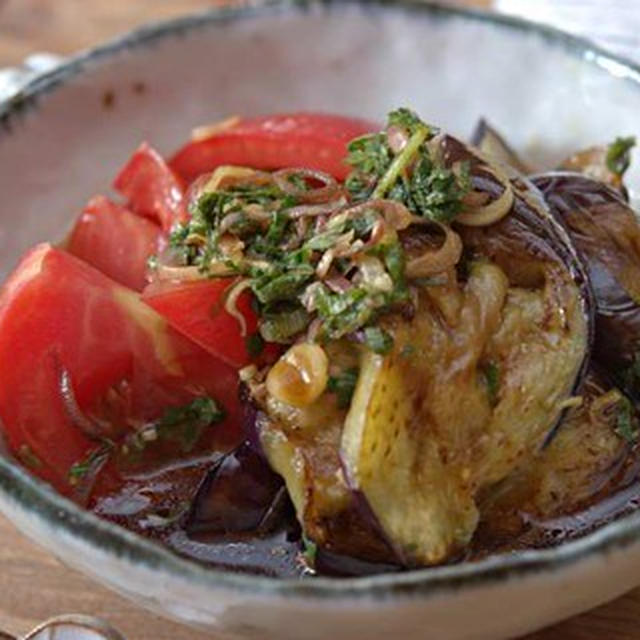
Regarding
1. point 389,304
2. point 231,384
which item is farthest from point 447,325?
point 231,384

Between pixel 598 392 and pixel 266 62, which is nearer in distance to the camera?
pixel 598 392

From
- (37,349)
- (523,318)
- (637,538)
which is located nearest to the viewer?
(637,538)

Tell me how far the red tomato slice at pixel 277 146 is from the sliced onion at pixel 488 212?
503mm

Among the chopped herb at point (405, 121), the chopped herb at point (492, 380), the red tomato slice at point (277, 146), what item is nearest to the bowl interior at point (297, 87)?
the red tomato slice at point (277, 146)

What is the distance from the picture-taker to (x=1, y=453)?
6.56 ft

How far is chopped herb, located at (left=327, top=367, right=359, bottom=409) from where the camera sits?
5.94 ft

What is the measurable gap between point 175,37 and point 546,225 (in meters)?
1.22

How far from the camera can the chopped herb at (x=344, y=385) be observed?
1811 millimetres

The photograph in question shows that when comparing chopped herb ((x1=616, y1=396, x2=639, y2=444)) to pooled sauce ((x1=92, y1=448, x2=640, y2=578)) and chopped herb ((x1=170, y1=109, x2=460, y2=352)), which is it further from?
chopped herb ((x1=170, y1=109, x2=460, y2=352))

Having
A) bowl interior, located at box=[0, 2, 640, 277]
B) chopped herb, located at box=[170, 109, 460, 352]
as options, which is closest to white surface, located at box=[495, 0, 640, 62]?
bowl interior, located at box=[0, 2, 640, 277]

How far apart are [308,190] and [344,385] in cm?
42

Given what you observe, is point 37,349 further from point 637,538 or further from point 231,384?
point 637,538

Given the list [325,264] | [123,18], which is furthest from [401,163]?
[123,18]

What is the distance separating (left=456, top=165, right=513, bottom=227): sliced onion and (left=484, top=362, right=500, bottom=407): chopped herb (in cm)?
23
